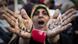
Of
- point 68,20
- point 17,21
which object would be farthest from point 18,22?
point 68,20

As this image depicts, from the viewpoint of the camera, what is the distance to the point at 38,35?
102 cm

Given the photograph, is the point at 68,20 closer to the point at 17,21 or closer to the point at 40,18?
the point at 40,18

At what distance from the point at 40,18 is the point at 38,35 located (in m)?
0.11

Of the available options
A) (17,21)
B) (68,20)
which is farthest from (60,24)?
(17,21)

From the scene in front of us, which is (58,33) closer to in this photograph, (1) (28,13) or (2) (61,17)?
(2) (61,17)

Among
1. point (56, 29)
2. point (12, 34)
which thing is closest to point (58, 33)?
point (56, 29)

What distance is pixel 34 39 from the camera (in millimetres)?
1030

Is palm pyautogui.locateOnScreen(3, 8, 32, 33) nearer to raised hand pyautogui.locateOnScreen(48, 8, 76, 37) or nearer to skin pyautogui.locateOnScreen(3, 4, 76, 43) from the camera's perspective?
skin pyautogui.locateOnScreen(3, 4, 76, 43)

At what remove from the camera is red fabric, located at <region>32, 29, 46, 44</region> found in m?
1.02

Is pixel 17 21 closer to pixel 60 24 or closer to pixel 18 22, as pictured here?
pixel 18 22

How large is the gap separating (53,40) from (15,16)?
22 cm

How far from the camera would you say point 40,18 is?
1.09 meters

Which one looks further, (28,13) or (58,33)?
(28,13)

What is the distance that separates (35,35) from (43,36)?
4 cm
